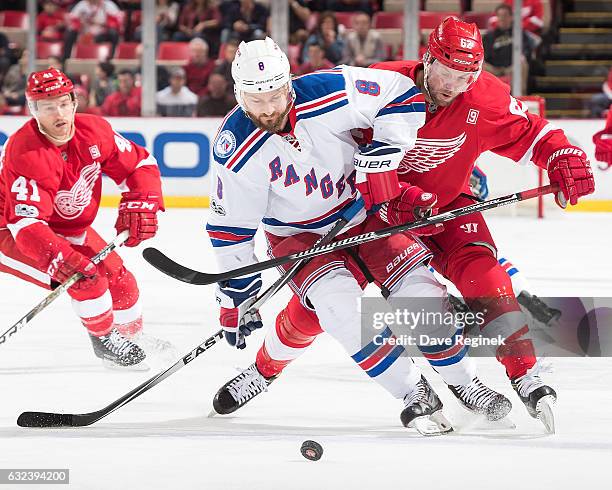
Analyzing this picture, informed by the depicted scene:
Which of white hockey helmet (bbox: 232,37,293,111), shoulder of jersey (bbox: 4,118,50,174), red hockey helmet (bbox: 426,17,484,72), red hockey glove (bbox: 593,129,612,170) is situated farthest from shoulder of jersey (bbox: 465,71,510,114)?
shoulder of jersey (bbox: 4,118,50,174)

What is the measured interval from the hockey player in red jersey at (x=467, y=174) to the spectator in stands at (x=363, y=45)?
4.69 m

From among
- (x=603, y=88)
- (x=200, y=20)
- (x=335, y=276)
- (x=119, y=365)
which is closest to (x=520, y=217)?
(x=603, y=88)

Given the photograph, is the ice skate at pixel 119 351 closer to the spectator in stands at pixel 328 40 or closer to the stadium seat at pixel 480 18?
the spectator in stands at pixel 328 40

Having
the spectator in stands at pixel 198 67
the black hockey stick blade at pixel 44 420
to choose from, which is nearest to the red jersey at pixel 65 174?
the black hockey stick blade at pixel 44 420

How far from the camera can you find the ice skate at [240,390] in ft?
10.7

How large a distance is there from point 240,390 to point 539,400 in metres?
0.82

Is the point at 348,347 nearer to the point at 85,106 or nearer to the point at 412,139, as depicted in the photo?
the point at 412,139

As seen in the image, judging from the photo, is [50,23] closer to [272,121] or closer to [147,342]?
[147,342]

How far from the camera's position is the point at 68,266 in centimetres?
359

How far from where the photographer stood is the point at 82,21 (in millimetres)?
9312

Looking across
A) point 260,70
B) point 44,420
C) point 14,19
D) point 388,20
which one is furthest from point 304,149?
point 14,19

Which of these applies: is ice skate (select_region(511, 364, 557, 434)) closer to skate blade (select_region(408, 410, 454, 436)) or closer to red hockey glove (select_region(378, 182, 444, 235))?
skate blade (select_region(408, 410, 454, 436))

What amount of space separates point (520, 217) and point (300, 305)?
4.25 m

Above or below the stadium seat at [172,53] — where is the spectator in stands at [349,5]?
above
